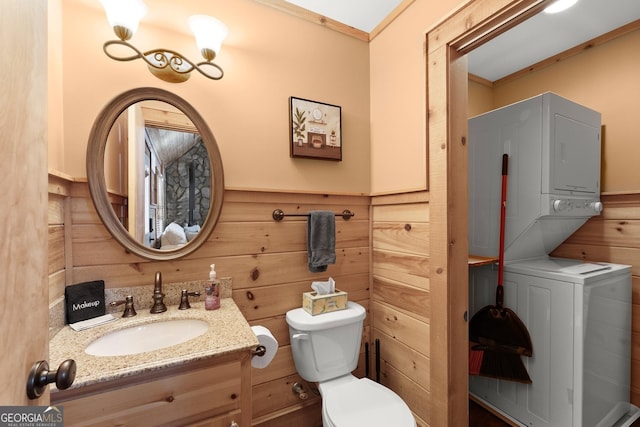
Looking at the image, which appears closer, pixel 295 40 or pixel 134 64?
pixel 134 64

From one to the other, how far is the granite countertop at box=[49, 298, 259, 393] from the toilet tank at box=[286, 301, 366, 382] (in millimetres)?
378

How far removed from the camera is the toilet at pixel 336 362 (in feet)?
4.15

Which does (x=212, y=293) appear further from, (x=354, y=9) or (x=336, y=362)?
(x=354, y=9)

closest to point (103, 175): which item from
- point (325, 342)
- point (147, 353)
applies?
point (147, 353)

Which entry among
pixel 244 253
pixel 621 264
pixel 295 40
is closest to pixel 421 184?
pixel 244 253

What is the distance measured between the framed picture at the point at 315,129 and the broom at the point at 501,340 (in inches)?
44.5

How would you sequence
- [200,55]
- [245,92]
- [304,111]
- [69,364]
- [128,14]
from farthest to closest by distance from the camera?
[304,111]
[245,92]
[200,55]
[128,14]
[69,364]

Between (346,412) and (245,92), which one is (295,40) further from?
(346,412)

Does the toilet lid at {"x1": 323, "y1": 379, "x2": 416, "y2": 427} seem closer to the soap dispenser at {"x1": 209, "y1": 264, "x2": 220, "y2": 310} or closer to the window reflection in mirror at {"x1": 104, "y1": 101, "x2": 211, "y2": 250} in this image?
the soap dispenser at {"x1": 209, "y1": 264, "x2": 220, "y2": 310}

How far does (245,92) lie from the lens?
1.50m

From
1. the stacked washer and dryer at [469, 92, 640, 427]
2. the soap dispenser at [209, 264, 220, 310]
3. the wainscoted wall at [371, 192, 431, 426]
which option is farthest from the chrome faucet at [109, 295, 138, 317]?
the stacked washer and dryer at [469, 92, 640, 427]

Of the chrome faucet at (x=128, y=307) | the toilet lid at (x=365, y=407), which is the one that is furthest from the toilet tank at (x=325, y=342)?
the chrome faucet at (x=128, y=307)

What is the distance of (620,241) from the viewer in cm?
193

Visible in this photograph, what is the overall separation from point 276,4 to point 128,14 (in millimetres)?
780
